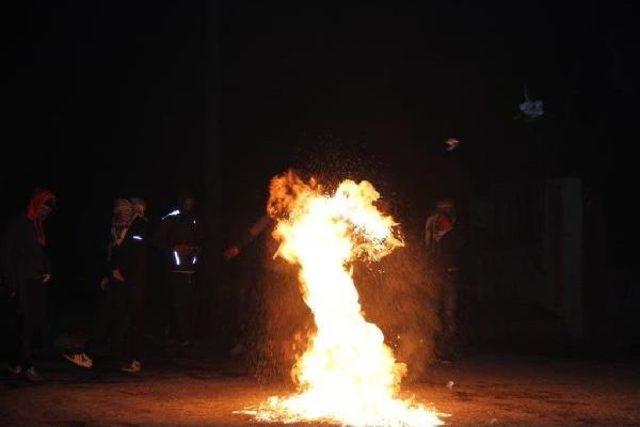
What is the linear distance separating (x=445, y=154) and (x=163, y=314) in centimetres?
732

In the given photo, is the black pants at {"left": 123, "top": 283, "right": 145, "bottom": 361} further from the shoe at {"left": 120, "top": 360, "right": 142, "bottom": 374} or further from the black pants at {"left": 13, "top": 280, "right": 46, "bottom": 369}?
the black pants at {"left": 13, "top": 280, "right": 46, "bottom": 369}

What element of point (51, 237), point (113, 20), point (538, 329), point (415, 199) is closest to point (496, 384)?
point (538, 329)

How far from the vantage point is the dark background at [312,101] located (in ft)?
64.2

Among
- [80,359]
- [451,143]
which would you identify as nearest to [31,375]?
[80,359]

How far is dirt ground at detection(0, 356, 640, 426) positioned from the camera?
8773 millimetres

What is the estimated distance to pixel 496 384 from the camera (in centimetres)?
1101

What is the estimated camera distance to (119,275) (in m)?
11.7

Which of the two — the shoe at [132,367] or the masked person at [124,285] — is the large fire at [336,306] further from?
the shoe at [132,367]

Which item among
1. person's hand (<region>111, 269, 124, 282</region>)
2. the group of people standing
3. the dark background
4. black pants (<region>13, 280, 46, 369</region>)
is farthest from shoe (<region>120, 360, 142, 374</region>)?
the dark background

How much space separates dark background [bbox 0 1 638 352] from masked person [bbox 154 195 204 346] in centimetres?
432

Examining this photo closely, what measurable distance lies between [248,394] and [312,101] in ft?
37.9

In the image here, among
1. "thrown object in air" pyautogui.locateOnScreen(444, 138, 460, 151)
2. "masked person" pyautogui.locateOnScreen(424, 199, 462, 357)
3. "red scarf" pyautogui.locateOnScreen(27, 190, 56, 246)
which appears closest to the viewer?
"red scarf" pyautogui.locateOnScreen(27, 190, 56, 246)

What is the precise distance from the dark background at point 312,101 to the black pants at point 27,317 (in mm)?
7494

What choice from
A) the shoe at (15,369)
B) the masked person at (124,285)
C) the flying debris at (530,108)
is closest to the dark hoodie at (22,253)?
the shoe at (15,369)
